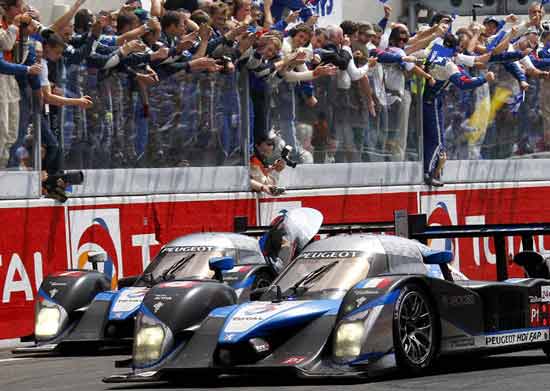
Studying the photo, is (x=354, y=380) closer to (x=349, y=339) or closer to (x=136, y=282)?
(x=349, y=339)

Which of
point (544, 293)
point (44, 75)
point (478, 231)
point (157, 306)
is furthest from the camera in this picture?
point (44, 75)

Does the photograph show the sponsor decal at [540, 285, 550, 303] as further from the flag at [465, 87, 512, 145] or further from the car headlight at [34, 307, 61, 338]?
the flag at [465, 87, 512, 145]

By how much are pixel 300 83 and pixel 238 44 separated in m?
1.24

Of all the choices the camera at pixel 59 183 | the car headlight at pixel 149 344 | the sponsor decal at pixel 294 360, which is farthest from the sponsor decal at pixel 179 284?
the camera at pixel 59 183

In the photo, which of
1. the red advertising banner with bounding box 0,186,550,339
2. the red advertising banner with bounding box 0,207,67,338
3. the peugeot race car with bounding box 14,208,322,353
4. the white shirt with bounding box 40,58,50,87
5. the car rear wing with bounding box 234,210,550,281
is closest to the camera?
the car rear wing with bounding box 234,210,550,281

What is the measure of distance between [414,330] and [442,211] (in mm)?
10079

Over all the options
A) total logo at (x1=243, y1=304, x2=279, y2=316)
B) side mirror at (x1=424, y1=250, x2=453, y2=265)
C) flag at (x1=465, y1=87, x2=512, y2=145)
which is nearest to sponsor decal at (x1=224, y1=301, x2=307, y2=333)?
total logo at (x1=243, y1=304, x2=279, y2=316)

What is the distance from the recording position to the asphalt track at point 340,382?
920cm

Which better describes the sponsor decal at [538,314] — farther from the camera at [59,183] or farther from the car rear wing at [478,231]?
the camera at [59,183]

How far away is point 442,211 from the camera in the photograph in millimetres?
19828

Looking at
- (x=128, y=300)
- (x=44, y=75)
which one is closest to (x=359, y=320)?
(x=128, y=300)

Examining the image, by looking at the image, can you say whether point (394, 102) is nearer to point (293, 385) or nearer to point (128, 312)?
point (128, 312)

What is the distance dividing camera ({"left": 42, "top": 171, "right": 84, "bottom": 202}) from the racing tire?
6.41m

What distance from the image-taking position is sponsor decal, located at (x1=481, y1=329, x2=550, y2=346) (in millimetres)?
10547
